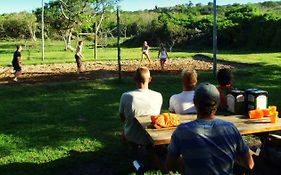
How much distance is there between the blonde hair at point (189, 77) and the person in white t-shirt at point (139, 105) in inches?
18.5

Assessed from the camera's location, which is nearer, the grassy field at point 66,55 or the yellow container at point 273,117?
the yellow container at point 273,117

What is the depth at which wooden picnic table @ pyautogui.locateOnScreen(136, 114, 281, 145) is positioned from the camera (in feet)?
15.0

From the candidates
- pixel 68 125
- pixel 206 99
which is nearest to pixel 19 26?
pixel 68 125

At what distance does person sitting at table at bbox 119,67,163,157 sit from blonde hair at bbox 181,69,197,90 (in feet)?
1.55

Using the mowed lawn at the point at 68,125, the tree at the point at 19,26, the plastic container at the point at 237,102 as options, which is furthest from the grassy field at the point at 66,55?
the plastic container at the point at 237,102

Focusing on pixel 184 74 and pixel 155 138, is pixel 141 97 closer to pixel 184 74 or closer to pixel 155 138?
pixel 184 74

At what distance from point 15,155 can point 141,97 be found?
2561 millimetres

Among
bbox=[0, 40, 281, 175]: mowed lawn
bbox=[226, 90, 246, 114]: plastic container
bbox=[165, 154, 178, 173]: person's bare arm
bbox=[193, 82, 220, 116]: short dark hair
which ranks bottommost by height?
bbox=[0, 40, 281, 175]: mowed lawn

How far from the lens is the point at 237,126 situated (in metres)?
4.94

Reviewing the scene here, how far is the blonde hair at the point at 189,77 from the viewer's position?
17.7ft

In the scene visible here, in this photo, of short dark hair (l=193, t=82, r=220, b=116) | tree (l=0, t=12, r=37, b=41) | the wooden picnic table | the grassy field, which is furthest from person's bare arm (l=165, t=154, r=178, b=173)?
tree (l=0, t=12, r=37, b=41)

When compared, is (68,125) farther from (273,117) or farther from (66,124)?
(273,117)

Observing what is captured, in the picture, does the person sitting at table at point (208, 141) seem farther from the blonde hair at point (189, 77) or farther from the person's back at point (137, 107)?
the person's back at point (137, 107)

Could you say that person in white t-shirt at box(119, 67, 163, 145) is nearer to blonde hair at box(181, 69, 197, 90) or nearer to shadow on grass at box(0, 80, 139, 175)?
blonde hair at box(181, 69, 197, 90)
